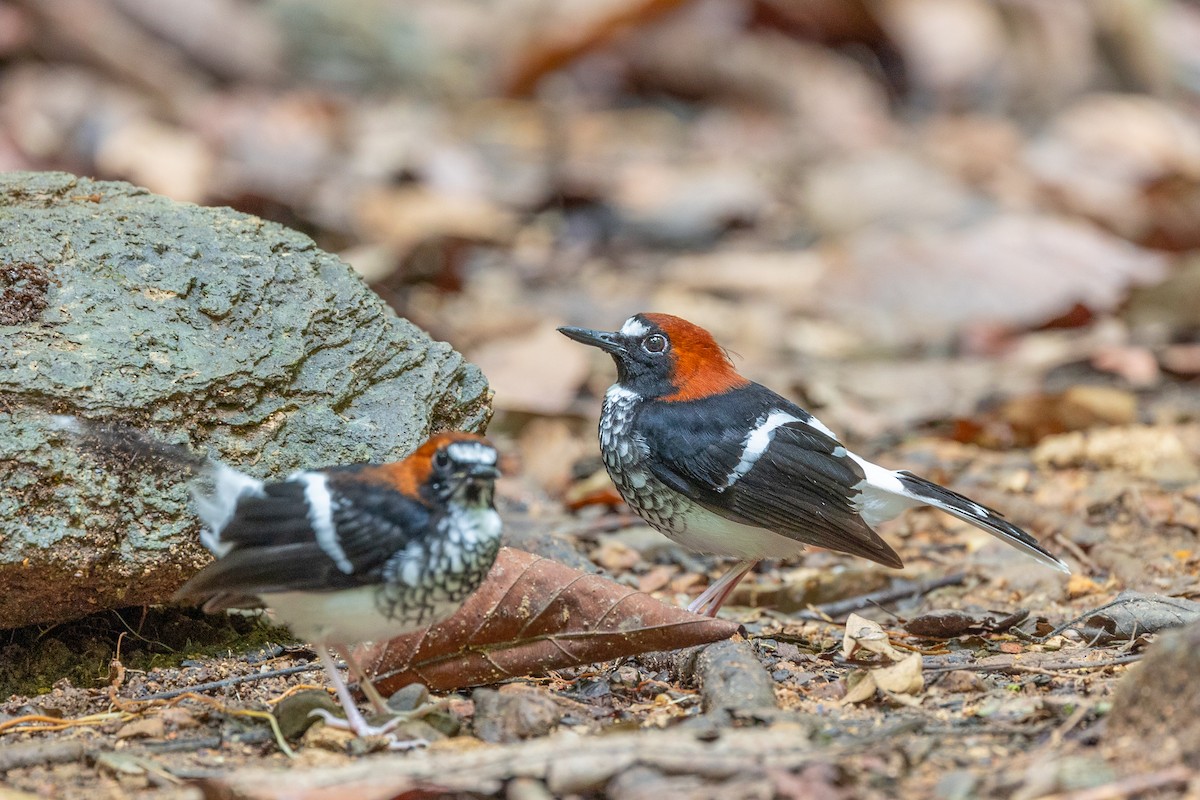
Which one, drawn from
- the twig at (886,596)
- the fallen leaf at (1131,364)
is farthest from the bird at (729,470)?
the fallen leaf at (1131,364)

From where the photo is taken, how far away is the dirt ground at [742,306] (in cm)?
329

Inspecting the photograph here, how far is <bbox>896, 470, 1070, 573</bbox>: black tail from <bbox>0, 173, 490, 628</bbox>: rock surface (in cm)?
153

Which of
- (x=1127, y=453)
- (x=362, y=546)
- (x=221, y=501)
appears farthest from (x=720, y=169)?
(x=362, y=546)

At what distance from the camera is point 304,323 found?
13.6ft

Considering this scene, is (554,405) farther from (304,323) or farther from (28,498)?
(28,498)

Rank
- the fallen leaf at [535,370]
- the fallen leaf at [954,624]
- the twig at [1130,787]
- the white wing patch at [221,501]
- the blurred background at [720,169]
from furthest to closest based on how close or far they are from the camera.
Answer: the blurred background at [720,169], the fallen leaf at [535,370], the fallen leaf at [954,624], the white wing patch at [221,501], the twig at [1130,787]

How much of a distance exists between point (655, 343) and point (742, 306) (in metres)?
4.26

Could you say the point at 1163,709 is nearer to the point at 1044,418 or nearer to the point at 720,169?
the point at 1044,418

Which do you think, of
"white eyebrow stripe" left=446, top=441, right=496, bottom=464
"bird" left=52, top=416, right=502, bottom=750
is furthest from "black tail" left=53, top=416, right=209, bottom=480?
"white eyebrow stripe" left=446, top=441, right=496, bottom=464

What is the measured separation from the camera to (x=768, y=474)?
14.8 feet

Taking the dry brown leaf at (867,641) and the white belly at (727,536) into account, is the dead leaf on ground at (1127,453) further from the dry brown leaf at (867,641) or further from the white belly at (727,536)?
the dry brown leaf at (867,641)

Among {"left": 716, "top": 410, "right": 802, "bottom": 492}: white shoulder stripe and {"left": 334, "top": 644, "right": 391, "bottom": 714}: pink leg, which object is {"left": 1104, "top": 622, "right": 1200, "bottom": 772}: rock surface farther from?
{"left": 334, "top": 644, "right": 391, "bottom": 714}: pink leg

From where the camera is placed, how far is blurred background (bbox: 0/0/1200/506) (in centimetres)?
788

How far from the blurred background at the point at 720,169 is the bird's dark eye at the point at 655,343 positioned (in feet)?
4.84
